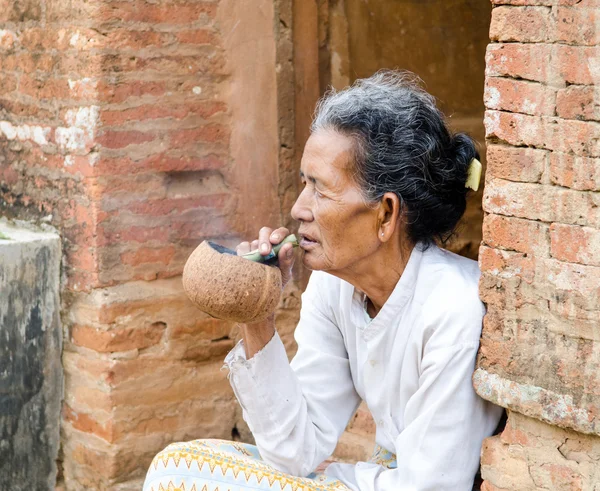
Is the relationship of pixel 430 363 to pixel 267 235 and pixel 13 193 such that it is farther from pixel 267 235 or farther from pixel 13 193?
pixel 13 193

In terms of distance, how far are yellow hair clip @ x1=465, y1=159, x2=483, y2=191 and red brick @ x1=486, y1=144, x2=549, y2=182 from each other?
0.22 meters

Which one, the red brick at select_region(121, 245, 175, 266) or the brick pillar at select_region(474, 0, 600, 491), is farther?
the red brick at select_region(121, 245, 175, 266)

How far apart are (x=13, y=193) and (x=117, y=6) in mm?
902

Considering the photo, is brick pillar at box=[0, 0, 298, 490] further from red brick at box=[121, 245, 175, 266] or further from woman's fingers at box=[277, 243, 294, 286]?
woman's fingers at box=[277, 243, 294, 286]

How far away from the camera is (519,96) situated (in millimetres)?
2279

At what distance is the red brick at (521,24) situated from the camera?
7.30 ft

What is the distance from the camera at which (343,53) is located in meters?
4.02

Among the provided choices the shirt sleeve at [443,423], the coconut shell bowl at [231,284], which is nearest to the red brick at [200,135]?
the coconut shell bowl at [231,284]

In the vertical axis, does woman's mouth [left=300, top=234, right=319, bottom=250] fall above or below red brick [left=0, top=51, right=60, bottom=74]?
below

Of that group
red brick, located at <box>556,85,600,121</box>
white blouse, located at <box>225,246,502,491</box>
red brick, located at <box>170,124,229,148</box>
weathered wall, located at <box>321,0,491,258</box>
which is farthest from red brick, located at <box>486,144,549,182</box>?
weathered wall, located at <box>321,0,491,258</box>

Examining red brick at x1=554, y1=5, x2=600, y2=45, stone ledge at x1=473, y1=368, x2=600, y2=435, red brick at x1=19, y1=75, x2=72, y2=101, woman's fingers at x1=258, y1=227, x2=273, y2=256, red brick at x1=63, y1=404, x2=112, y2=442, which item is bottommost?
red brick at x1=63, y1=404, x2=112, y2=442

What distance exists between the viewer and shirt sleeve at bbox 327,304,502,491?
2.43 m

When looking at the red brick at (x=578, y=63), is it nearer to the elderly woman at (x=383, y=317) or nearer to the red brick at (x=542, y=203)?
the red brick at (x=542, y=203)

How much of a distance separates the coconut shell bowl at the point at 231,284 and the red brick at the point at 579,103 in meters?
0.80
